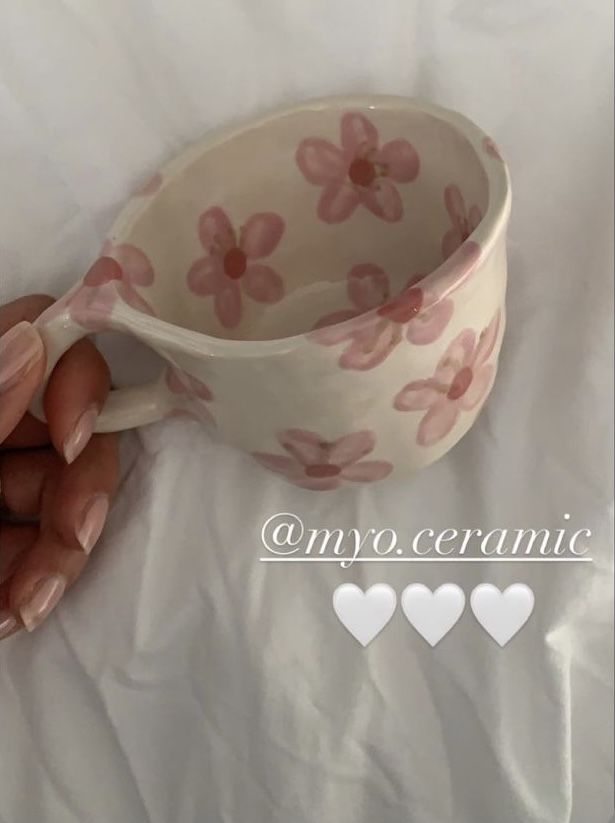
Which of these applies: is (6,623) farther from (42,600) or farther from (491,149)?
(491,149)

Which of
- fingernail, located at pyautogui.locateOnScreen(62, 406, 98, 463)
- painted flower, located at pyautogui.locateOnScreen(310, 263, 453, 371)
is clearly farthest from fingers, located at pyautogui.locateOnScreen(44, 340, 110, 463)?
painted flower, located at pyautogui.locateOnScreen(310, 263, 453, 371)

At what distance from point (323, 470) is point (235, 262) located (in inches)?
4.4

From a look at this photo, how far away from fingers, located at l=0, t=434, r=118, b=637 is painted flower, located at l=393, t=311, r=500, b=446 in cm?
13

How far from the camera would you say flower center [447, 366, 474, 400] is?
1.17ft

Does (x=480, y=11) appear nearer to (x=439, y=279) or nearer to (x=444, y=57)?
(x=444, y=57)

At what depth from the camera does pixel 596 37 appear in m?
0.38

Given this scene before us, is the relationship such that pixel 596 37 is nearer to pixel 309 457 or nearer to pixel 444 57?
pixel 444 57

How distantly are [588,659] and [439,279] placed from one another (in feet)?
0.52

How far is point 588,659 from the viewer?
37cm

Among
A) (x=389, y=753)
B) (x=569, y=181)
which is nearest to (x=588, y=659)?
(x=389, y=753)

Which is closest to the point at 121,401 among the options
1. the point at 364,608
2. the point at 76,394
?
the point at 76,394

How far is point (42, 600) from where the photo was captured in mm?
377

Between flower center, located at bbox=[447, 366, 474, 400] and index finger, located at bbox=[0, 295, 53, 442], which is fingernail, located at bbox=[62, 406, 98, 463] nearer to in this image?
index finger, located at bbox=[0, 295, 53, 442]

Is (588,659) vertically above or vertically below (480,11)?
below
